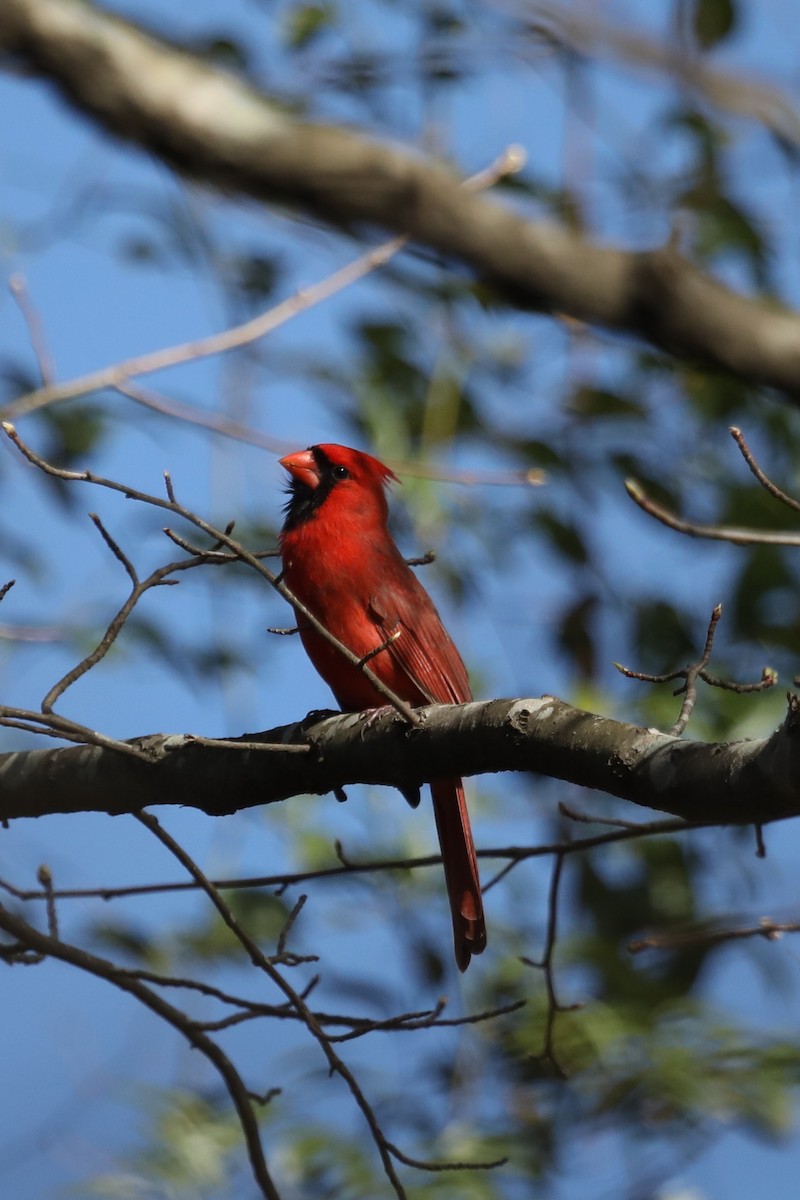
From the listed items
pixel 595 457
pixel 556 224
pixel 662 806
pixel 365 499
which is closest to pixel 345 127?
pixel 556 224

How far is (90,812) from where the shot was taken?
2.53 metres

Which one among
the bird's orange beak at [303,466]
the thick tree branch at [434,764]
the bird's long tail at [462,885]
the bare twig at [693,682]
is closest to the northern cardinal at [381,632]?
the bird's long tail at [462,885]

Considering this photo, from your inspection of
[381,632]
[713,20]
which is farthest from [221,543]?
[713,20]

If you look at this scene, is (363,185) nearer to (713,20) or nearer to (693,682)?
(713,20)

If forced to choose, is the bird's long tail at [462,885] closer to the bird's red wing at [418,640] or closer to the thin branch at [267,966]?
the bird's red wing at [418,640]

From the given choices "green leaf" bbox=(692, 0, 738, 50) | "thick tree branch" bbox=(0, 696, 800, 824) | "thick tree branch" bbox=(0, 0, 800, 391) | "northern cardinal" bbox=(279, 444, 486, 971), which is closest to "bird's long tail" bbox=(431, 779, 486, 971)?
"northern cardinal" bbox=(279, 444, 486, 971)

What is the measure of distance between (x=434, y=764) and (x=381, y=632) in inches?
47.7

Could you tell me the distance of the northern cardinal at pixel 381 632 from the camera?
10.8 feet

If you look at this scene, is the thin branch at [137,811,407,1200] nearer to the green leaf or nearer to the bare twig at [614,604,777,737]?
the bare twig at [614,604,777,737]

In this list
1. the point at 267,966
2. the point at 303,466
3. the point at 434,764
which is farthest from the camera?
the point at 303,466

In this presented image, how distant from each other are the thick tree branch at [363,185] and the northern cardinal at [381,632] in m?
0.73

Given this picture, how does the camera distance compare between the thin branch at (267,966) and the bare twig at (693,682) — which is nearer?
the bare twig at (693,682)

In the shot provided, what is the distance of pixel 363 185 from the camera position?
353cm

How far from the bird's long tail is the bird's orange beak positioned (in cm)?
92
